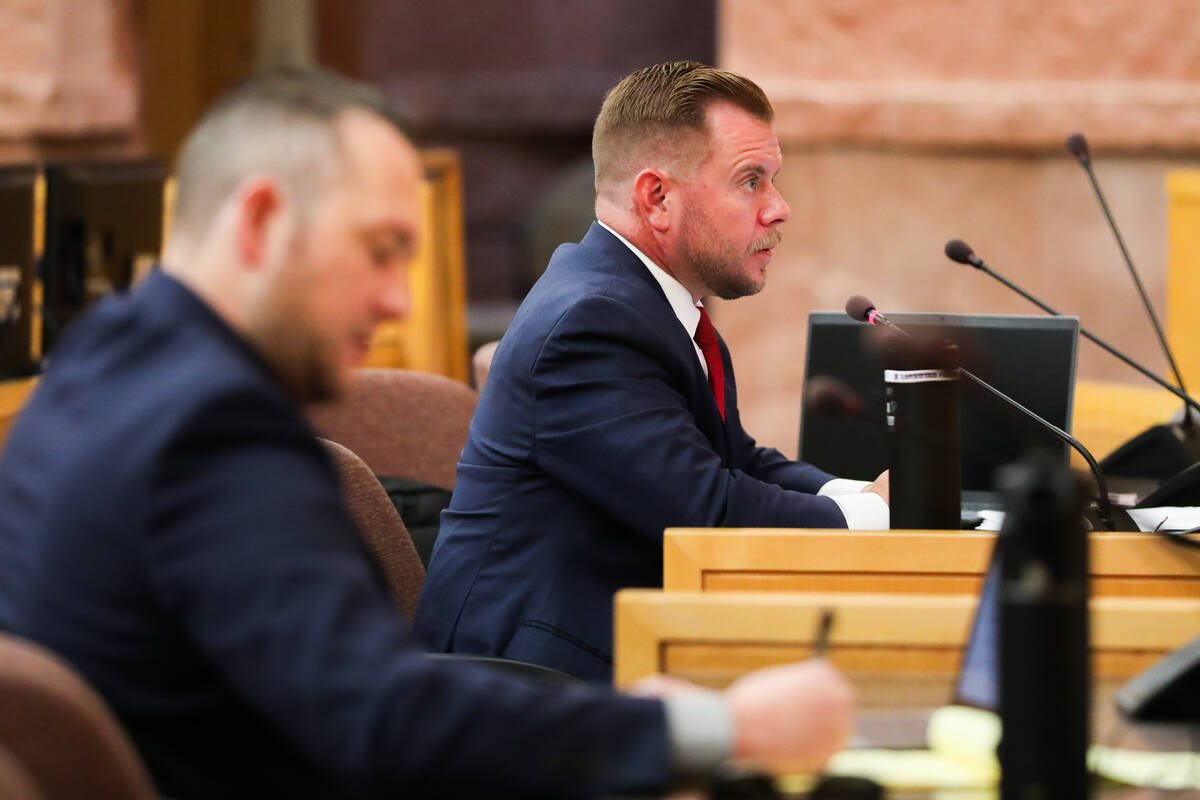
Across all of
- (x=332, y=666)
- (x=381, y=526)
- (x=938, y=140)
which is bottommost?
(x=381, y=526)

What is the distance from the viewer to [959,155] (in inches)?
221

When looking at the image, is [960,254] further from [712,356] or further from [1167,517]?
[1167,517]

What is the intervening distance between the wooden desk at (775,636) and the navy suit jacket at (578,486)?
0.63 metres

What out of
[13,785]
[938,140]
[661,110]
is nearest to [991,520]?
[661,110]

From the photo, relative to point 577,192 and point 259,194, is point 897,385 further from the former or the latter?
point 577,192

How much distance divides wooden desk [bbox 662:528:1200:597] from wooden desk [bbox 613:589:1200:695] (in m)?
0.37

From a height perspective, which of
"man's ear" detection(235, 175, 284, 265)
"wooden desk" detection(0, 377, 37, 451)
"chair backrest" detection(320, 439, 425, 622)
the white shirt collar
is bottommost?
"wooden desk" detection(0, 377, 37, 451)

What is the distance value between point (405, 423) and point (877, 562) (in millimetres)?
1154

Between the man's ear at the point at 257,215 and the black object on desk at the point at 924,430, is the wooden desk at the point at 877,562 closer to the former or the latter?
the black object on desk at the point at 924,430

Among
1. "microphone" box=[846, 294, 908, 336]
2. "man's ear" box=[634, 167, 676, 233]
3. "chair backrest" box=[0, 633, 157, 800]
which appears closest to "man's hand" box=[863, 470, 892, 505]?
"microphone" box=[846, 294, 908, 336]

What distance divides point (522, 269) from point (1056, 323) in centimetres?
688

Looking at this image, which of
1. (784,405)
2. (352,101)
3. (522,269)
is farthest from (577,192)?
(352,101)

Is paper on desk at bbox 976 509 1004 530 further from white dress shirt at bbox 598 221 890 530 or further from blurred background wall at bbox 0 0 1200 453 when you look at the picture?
blurred background wall at bbox 0 0 1200 453

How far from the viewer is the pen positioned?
4.22 ft
